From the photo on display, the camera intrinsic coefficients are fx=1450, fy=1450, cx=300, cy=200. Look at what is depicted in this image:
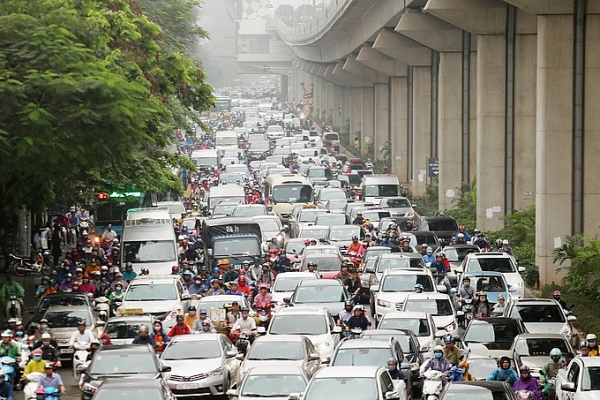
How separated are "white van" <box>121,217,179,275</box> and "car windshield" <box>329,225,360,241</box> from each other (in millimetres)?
6182

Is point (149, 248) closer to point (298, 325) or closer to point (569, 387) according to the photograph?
point (298, 325)

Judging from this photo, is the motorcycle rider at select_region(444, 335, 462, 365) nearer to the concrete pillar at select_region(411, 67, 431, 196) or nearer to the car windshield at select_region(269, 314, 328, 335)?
the car windshield at select_region(269, 314, 328, 335)

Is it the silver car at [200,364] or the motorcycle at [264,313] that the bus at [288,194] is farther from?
the silver car at [200,364]

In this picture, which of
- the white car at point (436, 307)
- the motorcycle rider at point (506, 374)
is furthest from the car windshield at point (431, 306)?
the motorcycle rider at point (506, 374)

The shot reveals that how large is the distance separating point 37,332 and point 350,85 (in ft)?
326

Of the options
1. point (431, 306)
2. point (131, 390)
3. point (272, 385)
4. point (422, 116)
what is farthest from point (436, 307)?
point (422, 116)

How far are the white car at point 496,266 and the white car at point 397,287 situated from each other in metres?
2.27

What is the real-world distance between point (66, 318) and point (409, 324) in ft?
24.1

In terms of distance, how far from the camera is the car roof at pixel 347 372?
66.2ft

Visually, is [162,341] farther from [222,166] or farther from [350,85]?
[350,85]

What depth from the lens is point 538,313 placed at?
2886 cm

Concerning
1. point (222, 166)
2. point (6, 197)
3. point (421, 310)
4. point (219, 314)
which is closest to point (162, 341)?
point (219, 314)

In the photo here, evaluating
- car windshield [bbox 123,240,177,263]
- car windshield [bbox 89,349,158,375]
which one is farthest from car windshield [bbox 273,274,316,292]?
car windshield [bbox 89,349,158,375]

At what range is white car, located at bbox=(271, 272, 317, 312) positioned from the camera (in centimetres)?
3372
